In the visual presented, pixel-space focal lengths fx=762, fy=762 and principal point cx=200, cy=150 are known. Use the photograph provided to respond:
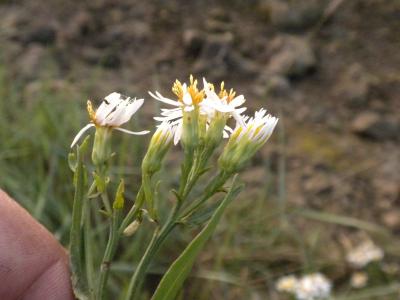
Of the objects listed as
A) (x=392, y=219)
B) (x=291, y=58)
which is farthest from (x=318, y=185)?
(x=291, y=58)

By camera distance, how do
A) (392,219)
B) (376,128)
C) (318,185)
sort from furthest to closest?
(376,128)
(318,185)
(392,219)

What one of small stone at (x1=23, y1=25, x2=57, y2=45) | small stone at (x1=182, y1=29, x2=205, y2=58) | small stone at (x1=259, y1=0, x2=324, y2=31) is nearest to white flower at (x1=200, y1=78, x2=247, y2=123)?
small stone at (x1=182, y1=29, x2=205, y2=58)

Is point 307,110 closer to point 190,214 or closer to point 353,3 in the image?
point 353,3

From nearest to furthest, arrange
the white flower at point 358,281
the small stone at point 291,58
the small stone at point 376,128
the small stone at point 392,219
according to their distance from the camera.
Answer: the white flower at point 358,281, the small stone at point 392,219, the small stone at point 376,128, the small stone at point 291,58

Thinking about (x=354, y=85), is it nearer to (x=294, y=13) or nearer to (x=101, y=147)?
(x=294, y=13)

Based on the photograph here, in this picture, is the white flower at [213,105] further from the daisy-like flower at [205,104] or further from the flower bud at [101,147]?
the flower bud at [101,147]

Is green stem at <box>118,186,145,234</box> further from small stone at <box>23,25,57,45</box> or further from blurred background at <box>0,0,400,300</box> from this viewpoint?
small stone at <box>23,25,57,45</box>

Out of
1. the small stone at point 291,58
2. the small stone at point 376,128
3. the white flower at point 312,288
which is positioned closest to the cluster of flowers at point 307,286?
the white flower at point 312,288
